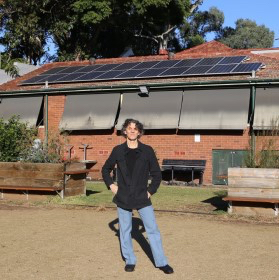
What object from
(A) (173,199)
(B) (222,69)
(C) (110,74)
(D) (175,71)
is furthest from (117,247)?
(C) (110,74)

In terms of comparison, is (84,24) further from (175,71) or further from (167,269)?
(167,269)

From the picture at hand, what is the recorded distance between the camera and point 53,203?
38.3 feet

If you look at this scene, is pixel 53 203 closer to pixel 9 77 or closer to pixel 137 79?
pixel 137 79

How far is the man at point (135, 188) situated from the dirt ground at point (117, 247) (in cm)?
26

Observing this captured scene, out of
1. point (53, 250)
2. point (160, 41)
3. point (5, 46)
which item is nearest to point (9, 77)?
point (5, 46)

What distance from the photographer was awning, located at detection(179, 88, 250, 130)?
16.9m

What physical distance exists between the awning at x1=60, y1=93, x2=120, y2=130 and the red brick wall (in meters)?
0.36

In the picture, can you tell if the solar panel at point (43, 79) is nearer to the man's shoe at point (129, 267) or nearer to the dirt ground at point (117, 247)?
the dirt ground at point (117, 247)

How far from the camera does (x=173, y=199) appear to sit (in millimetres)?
12773

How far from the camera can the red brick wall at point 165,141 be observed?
17342 mm

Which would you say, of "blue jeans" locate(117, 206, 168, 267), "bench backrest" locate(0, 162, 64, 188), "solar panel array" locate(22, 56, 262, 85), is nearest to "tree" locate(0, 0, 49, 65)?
"solar panel array" locate(22, 56, 262, 85)

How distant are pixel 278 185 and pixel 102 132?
10.3 metres

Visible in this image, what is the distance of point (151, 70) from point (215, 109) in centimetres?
381

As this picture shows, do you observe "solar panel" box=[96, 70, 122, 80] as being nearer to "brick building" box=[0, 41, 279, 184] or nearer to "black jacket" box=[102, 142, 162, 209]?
"brick building" box=[0, 41, 279, 184]
